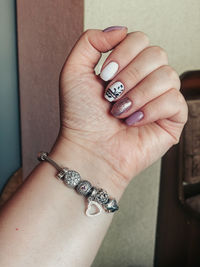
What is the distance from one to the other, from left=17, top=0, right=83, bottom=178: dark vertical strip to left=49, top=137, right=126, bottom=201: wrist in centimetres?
49

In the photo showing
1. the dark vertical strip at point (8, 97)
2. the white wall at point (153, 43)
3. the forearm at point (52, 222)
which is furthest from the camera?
the dark vertical strip at point (8, 97)

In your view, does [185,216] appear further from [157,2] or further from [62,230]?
[62,230]

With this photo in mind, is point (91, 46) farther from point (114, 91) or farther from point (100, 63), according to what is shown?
point (100, 63)

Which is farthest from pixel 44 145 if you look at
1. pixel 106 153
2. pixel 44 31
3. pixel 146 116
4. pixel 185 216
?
pixel 146 116

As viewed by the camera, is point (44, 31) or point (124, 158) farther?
point (44, 31)

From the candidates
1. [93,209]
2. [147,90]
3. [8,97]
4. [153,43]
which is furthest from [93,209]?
[8,97]

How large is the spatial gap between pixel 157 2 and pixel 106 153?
28.2 inches

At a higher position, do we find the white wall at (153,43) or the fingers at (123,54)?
the fingers at (123,54)

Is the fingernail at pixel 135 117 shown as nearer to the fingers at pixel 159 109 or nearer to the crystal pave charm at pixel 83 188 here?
the fingers at pixel 159 109

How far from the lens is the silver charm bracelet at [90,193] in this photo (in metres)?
0.67

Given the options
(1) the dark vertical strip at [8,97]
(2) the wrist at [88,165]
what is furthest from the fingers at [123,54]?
(1) the dark vertical strip at [8,97]

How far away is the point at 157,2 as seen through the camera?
1.23 m

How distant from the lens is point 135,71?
0.64m

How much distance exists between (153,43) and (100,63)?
0.24m
